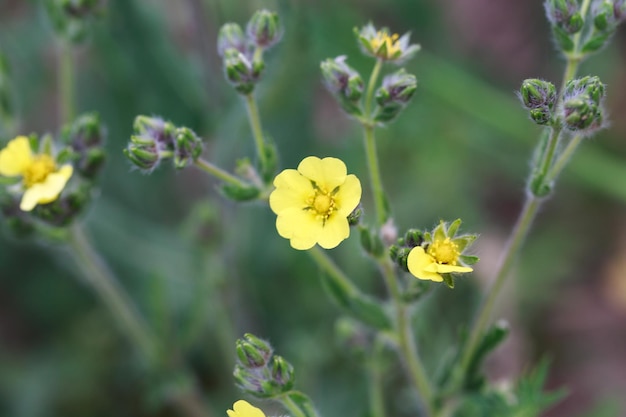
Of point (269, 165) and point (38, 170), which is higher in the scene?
point (38, 170)

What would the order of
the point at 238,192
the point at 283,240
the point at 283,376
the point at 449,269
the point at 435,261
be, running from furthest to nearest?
1. the point at 283,240
2. the point at 238,192
3. the point at 283,376
4. the point at 435,261
5. the point at 449,269

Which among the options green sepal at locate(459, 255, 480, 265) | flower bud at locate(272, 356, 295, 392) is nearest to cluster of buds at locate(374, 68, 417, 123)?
green sepal at locate(459, 255, 480, 265)

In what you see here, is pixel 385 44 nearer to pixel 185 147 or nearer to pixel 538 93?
pixel 538 93

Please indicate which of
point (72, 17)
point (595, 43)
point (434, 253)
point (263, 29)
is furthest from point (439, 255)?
point (72, 17)

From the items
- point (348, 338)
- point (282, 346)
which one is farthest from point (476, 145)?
point (348, 338)

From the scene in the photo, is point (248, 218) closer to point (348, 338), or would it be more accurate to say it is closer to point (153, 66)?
point (153, 66)

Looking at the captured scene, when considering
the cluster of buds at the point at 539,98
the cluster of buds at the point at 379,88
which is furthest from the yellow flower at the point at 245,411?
the cluster of buds at the point at 539,98
